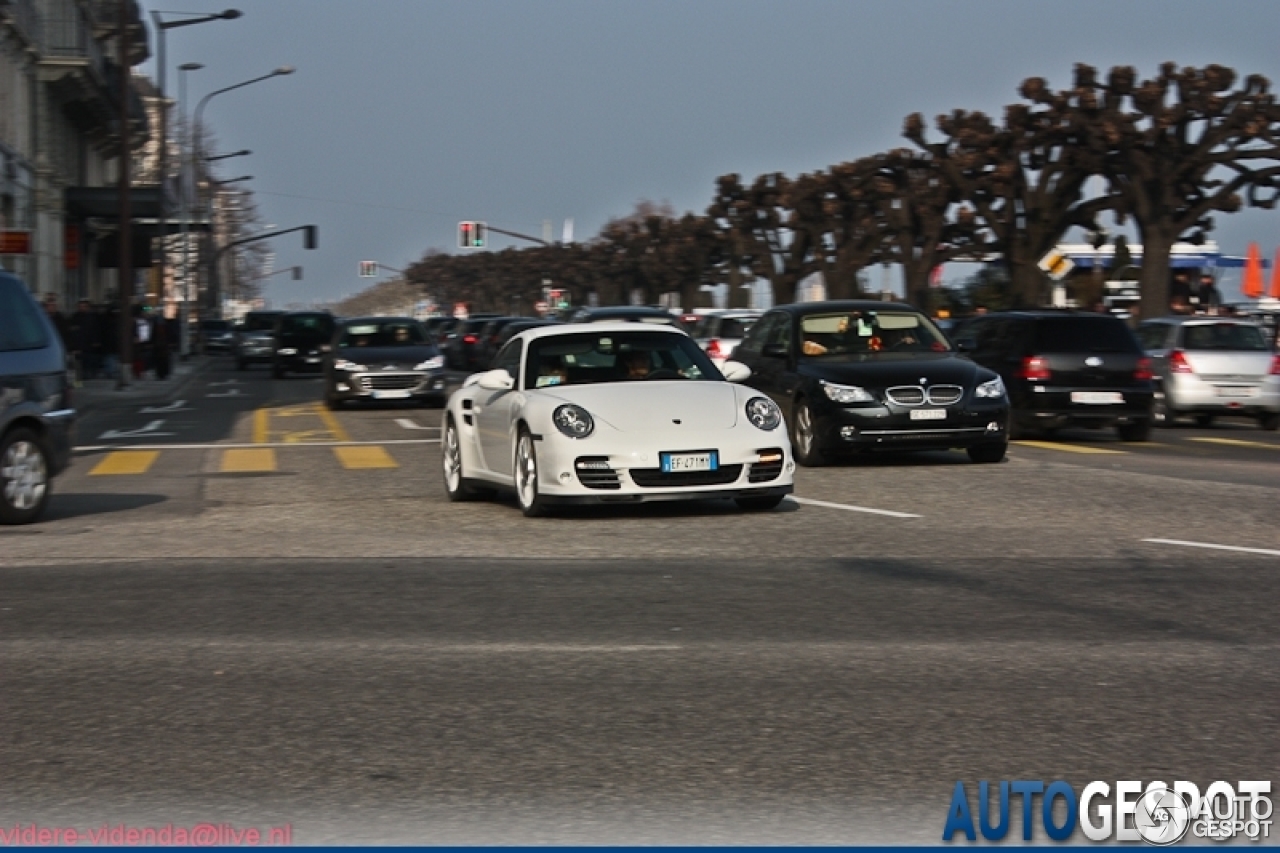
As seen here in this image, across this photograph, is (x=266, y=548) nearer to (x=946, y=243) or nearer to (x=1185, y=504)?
(x=1185, y=504)

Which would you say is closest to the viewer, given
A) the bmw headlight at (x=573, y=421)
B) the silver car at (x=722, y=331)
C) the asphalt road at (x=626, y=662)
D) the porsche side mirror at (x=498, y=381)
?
the asphalt road at (x=626, y=662)

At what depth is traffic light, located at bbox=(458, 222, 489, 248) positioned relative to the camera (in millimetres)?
87750

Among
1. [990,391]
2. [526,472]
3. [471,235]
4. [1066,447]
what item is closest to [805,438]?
[990,391]

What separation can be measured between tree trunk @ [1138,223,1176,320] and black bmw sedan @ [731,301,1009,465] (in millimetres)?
30761

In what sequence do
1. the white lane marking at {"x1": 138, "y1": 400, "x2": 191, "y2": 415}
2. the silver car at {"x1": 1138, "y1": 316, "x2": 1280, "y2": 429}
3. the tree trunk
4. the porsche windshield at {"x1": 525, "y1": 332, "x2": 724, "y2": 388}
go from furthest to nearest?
the tree trunk → the white lane marking at {"x1": 138, "y1": 400, "x2": 191, "y2": 415} → the silver car at {"x1": 1138, "y1": 316, "x2": 1280, "y2": 429} → the porsche windshield at {"x1": 525, "y1": 332, "x2": 724, "y2": 388}

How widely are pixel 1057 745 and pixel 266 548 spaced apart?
6656 mm

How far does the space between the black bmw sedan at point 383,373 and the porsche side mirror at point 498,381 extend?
1679 centimetres

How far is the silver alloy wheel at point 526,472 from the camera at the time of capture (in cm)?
1312

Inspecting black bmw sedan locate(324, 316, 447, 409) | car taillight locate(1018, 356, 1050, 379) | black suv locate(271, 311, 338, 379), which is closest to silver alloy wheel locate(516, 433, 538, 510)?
car taillight locate(1018, 356, 1050, 379)

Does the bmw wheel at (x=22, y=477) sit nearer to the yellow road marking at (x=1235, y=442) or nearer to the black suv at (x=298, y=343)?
the yellow road marking at (x=1235, y=442)

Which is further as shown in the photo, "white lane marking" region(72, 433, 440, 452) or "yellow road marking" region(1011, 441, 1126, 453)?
"white lane marking" region(72, 433, 440, 452)

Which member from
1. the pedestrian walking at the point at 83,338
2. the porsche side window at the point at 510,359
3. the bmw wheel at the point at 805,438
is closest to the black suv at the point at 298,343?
the pedestrian walking at the point at 83,338

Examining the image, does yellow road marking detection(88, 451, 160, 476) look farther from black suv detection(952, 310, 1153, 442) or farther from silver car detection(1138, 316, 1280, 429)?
silver car detection(1138, 316, 1280, 429)

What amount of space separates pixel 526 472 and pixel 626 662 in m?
5.80
